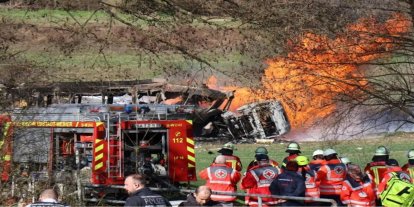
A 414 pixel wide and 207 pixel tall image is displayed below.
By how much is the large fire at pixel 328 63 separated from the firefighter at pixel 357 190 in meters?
2.02

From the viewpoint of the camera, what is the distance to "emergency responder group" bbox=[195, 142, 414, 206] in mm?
10633

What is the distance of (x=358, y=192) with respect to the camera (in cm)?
1160

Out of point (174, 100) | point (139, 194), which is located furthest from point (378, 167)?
point (174, 100)

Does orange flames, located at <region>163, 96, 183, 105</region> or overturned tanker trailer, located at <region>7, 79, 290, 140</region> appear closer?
overturned tanker trailer, located at <region>7, 79, 290, 140</region>

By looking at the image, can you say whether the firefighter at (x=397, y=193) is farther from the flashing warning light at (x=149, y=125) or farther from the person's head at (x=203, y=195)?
the flashing warning light at (x=149, y=125)

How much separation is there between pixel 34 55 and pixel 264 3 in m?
3.88

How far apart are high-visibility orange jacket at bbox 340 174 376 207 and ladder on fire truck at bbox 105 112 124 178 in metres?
6.02

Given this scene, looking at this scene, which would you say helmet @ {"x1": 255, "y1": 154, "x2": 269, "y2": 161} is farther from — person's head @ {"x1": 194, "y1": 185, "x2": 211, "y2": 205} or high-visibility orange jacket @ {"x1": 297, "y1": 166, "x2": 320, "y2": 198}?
person's head @ {"x1": 194, "y1": 185, "x2": 211, "y2": 205}

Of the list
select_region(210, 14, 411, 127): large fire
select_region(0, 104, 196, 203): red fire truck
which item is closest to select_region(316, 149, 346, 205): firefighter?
select_region(210, 14, 411, 127): large fire

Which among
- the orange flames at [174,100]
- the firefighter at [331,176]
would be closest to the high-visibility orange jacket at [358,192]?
the firefighter at [331,176]

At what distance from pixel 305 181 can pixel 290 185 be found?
130cm

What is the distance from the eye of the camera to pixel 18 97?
41.9 ft

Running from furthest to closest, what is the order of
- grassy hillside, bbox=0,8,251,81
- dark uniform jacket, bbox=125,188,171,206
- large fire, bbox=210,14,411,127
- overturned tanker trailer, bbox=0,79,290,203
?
overturned tanker trailer, bbox=0,79,290,203 → large fire, bbox=210,14,411,127 → grassy hillside, bbox=0,8,251,81 → dark uniform jacket, bbox=125,188,171,206

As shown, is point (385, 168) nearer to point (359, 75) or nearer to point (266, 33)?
point (359, 75)
